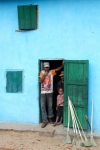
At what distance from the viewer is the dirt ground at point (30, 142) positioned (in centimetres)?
655

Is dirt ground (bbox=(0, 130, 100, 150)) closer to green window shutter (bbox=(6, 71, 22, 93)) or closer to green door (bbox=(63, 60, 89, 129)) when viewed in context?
green door (bbox=(63, 60, 89, 129))

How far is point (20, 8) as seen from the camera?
7824 millimetres

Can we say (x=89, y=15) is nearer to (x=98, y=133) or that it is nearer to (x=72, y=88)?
(x=72, y=88)

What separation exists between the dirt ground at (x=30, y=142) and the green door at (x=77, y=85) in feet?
2.55

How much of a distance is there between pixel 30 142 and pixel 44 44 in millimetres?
2753

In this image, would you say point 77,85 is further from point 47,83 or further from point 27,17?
point 27,17

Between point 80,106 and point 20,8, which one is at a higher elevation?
point 20,8

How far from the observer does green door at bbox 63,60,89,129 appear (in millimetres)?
7184

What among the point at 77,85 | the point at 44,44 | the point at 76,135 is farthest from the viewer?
the point at 44,44

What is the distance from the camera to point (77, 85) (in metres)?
7.28

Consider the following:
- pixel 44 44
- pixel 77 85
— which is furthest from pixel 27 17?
pixel 77 85

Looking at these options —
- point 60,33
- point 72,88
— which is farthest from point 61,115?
point 60,33

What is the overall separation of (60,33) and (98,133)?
9.62 feet

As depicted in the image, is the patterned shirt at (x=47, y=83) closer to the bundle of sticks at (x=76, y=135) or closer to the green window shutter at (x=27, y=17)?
the bundle of sticks at (x=76, y=135)
